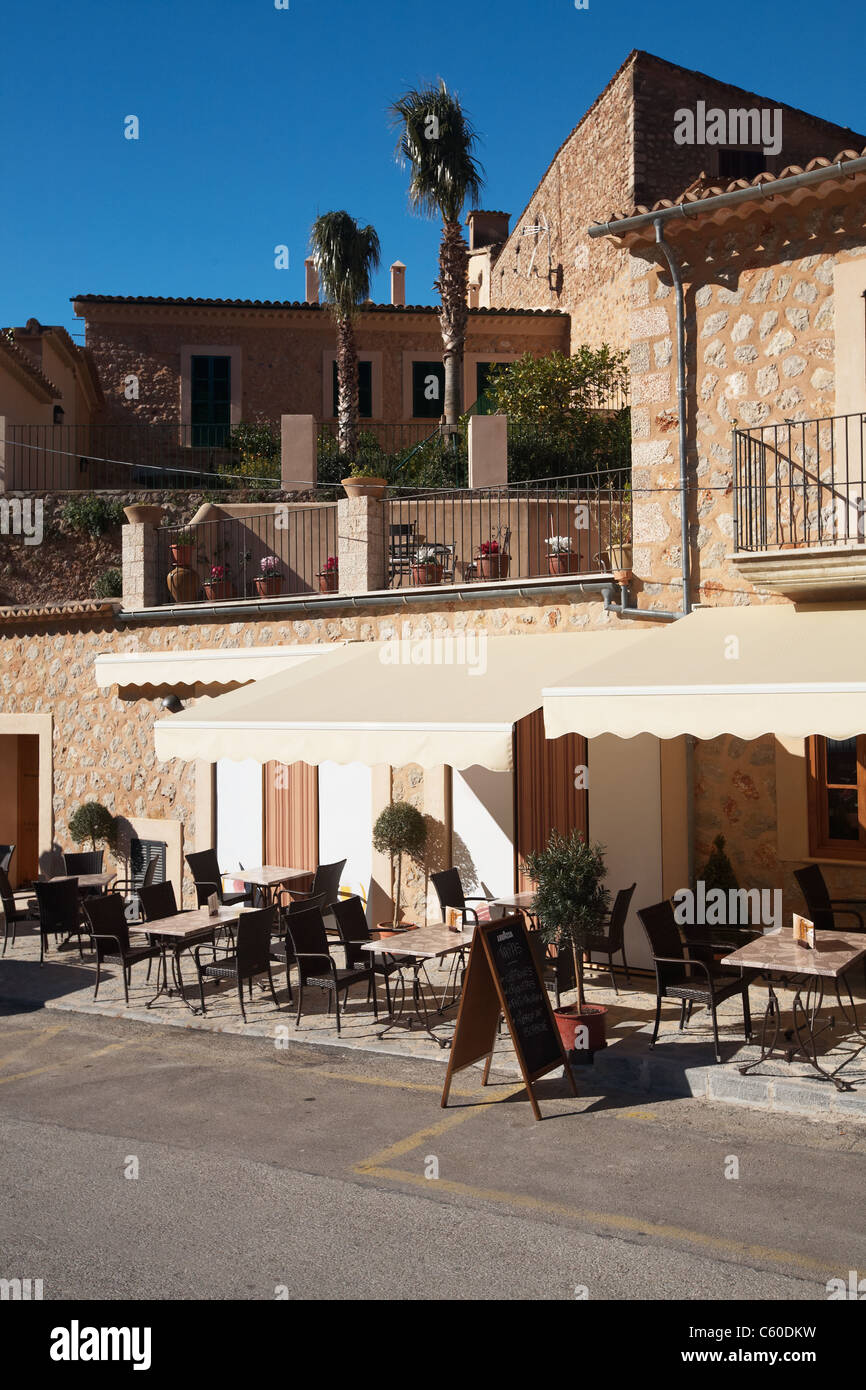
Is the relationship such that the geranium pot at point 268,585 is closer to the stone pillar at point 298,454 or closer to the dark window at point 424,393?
the stone pillar at point 298,454

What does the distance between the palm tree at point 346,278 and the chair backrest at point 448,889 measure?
58.8 ft

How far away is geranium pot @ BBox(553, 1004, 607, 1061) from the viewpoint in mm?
9008

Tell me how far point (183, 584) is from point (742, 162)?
23.0 metres

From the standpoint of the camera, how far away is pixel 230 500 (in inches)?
1014

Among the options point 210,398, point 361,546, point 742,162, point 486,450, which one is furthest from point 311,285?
point 361,546

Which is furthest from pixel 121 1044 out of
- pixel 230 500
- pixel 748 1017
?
pixel 230 500

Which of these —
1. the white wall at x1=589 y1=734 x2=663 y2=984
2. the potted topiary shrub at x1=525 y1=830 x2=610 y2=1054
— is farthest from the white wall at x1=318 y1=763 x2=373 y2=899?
the potted topiary shrub at x1=525 y1=830 x2=610 y2=1054

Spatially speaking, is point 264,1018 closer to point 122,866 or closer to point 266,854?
point 266,854

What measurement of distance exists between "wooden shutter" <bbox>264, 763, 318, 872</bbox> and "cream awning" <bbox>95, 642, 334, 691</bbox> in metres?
1.37

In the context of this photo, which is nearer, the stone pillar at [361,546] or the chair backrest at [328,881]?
the chair backrest at [328,881]

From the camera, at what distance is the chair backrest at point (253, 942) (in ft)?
35.2

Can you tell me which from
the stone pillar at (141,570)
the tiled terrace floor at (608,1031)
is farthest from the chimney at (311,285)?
the tiled terrace floor at (608,1031)

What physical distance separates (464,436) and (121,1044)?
1934 cm
